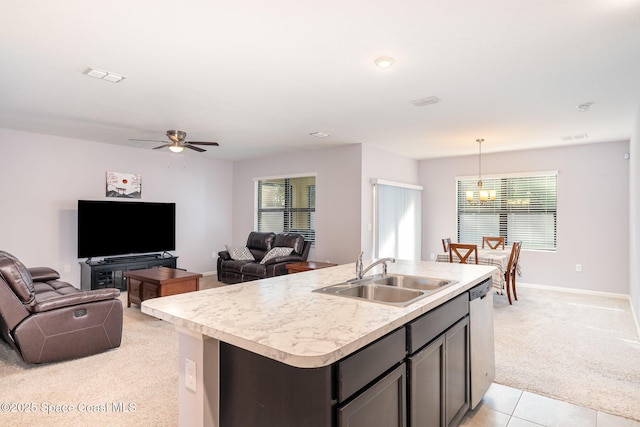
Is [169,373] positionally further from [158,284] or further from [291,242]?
[291,242]

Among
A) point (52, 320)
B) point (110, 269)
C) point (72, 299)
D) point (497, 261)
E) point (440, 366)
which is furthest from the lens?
point (110, 269)

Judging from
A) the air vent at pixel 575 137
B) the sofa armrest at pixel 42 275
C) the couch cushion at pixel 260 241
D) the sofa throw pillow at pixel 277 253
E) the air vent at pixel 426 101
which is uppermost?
the air vent at pixel 426 101

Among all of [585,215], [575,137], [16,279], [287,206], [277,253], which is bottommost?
[277,253]

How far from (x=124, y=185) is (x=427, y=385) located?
20.5ft

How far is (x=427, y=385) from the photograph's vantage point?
1795 mm

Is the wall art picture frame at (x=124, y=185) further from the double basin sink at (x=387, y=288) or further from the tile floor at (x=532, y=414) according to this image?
the tile floor at (x=532, y=414)

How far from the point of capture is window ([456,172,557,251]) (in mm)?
6406

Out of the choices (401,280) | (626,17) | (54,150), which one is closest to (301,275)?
(401,280)

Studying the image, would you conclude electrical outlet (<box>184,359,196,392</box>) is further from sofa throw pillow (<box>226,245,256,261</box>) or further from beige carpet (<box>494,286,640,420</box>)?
sofa throw pillow (<box>226,245,256,261</box>)

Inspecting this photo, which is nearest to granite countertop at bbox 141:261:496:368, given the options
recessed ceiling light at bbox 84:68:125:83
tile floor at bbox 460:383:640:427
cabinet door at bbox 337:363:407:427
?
cabinet door at bbox 337:363:407:427

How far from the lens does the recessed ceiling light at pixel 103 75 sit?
3.09m

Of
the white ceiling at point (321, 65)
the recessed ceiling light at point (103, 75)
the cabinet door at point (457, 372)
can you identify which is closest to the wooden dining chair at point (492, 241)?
the white ceiling at point (321, 65)

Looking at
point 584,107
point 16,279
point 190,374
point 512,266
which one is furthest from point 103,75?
point 512,266

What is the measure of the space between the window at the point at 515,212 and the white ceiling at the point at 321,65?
1556mm
